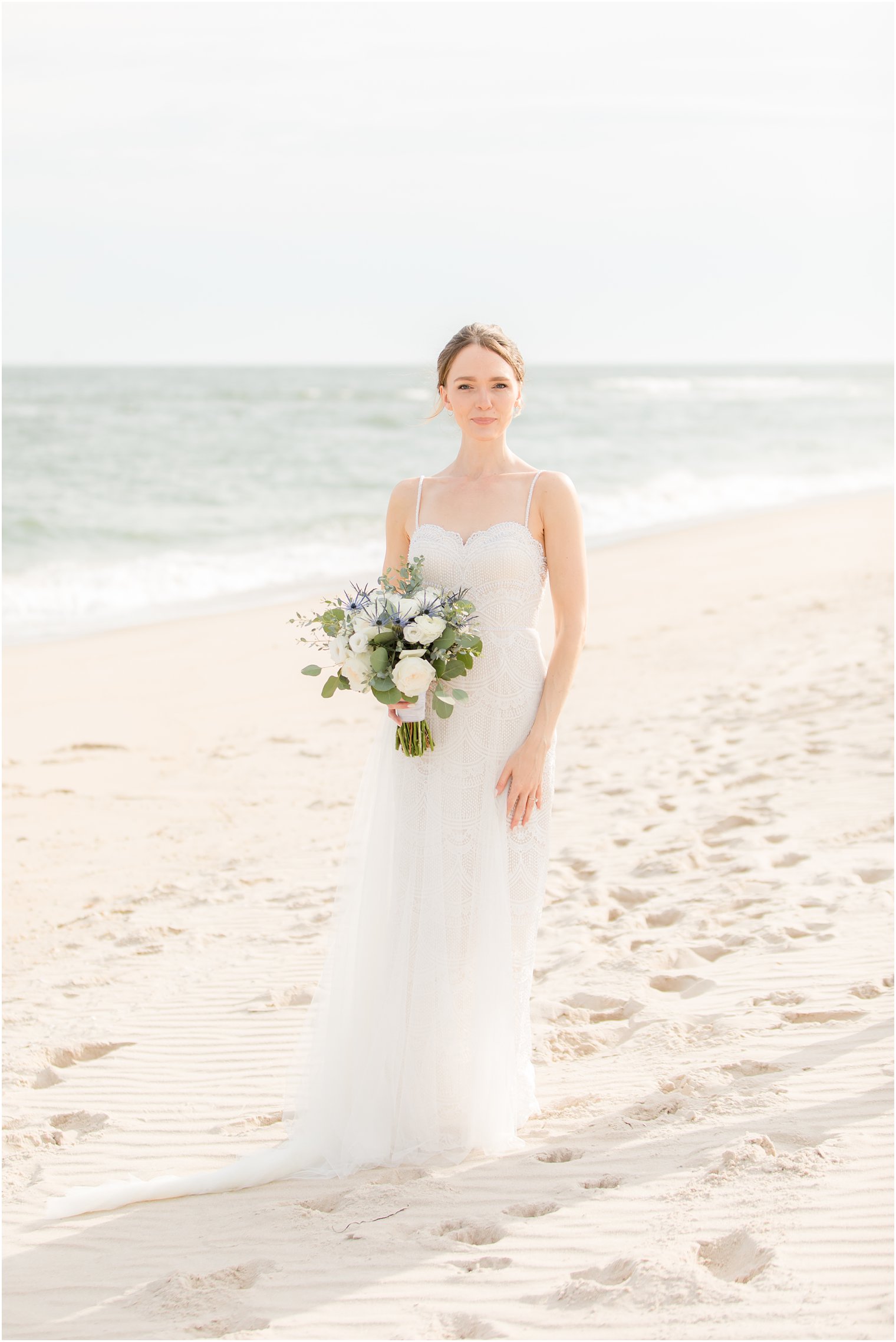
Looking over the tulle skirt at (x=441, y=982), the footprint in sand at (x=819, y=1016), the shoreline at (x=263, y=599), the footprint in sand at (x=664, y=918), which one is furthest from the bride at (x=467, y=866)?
the shoreline at (x=263, y=599)

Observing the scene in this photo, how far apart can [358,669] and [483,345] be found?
115cm

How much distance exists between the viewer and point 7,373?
8181cm

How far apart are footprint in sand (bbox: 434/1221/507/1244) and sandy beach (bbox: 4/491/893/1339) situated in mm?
13

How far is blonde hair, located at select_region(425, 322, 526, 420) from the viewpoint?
12.9ft

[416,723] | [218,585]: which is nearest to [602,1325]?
[416,723]

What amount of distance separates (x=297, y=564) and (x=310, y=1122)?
14183 mm

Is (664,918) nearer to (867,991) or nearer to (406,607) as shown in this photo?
(867,991)

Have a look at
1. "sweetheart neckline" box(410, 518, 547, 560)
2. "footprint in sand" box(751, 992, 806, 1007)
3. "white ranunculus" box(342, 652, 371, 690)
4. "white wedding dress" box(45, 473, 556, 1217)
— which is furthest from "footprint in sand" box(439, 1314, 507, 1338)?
"sweetheart neckline" box(410, 518, 547, 560)

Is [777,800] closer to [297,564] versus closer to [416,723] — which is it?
[416,723]

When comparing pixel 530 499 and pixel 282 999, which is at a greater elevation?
pixel 530 499

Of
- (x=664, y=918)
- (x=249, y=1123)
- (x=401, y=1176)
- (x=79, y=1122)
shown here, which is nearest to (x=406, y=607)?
(x=401, y=1176)

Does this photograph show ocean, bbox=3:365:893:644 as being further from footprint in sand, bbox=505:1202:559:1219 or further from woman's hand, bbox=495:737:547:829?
footprint in sand, bbox=505:1202:559:1219

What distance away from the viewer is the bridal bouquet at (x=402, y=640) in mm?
3637

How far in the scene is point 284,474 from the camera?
92.6ft
